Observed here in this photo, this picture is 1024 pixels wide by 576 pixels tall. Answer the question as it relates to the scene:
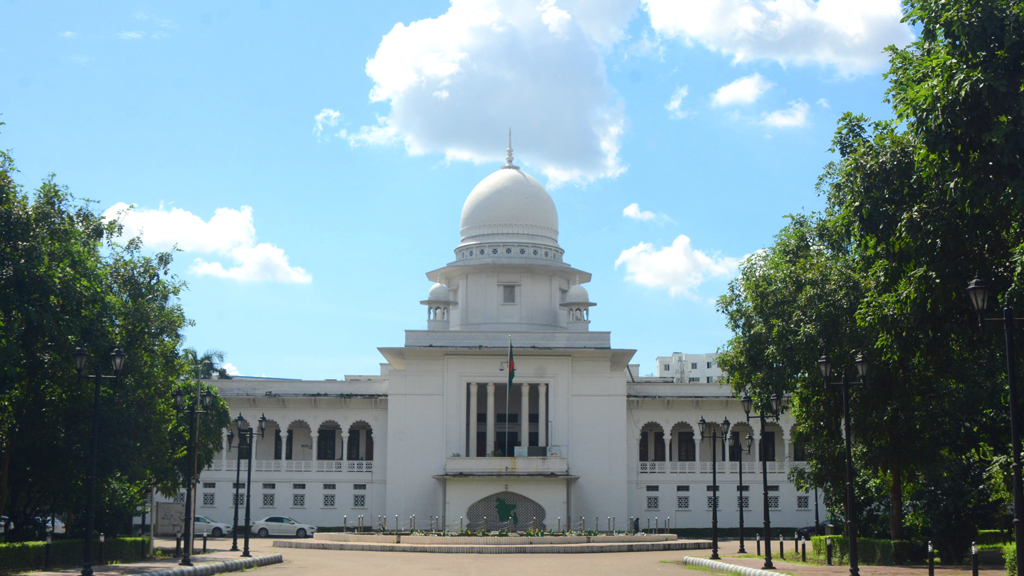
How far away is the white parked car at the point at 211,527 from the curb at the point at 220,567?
20917mm

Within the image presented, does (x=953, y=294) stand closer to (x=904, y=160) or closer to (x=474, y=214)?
(x=904, y=160)

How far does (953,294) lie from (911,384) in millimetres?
9116

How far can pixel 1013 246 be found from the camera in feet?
69.4

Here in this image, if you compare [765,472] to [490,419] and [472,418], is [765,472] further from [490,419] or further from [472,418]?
[472,418]

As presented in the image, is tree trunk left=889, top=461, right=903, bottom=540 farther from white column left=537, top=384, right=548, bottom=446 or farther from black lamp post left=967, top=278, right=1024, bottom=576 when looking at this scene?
white column left=537, top=384, right=548, bottom=446

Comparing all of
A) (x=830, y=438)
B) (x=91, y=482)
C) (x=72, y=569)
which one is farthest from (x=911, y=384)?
(x=72, y=569)

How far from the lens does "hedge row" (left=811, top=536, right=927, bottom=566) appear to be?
28938mm

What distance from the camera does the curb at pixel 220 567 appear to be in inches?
956

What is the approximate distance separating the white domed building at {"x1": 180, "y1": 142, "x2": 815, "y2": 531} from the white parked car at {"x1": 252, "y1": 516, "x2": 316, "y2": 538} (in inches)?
94.5

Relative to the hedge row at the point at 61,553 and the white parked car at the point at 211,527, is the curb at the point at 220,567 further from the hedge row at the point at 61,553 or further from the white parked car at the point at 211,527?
the white parked car at the point at 211,527

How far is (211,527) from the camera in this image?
5266 centimetres

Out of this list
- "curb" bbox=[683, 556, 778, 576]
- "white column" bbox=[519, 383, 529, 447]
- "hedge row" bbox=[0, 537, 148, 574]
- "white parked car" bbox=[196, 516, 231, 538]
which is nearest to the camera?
"curb" bbox=[683, 556, 778, 576]

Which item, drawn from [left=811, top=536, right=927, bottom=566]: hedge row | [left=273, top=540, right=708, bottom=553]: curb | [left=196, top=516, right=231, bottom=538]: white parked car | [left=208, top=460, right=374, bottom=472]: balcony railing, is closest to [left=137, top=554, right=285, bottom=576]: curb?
[left=273, top=540, right=708, bottom=553]: curb

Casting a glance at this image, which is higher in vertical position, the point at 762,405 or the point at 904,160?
the point at 904,160
